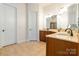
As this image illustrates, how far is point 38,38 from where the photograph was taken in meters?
1.78

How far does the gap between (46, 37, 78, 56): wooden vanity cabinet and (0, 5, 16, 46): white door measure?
63 centimetres

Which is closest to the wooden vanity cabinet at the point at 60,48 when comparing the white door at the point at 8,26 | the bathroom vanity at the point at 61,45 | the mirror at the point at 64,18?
the bathroom vanity at the point at 61,45

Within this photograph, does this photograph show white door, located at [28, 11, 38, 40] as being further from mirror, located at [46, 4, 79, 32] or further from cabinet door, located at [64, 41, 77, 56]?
cabinet door, located at [64, 41, 77, 56]

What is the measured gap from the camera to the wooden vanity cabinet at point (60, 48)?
1.43m

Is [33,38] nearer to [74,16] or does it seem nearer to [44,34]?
[44,34]

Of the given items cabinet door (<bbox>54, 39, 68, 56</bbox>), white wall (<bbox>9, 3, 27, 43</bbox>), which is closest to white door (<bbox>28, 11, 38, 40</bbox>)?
white wall (<bbox>9, 3, 27, 43</bbox>)

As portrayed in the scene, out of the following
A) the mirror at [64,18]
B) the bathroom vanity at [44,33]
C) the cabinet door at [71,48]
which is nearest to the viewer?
the cabinet door at [71,48]

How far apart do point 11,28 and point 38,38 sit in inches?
20.3

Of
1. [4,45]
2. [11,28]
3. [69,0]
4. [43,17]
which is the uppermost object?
[69,0]

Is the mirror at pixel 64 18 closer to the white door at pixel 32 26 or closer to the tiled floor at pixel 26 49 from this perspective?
the white door at pixel 32 26

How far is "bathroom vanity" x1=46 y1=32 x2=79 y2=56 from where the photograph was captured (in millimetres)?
1428

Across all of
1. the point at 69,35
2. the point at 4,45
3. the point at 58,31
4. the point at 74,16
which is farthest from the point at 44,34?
the point at 4,45

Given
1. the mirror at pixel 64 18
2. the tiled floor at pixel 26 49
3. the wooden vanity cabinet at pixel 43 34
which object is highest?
the mirror at pixel 64 18

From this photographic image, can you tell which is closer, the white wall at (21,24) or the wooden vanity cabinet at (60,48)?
the wooden vanity cabinet at (60,48)
